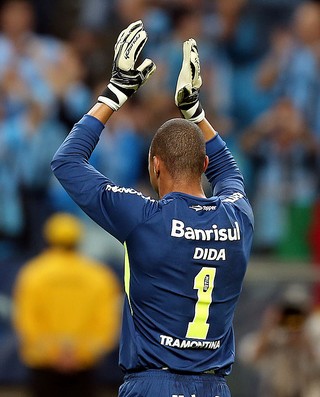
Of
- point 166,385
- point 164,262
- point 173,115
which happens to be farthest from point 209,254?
point 173,115

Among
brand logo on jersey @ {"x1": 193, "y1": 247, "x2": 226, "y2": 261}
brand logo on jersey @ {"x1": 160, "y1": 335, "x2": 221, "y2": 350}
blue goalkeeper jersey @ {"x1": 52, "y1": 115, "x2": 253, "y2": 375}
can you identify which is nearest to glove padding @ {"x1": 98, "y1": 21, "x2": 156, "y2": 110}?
blue goalkeeper jersey @ {"x1": 52, "y1": 115, "x2": 253, "y2": 375}

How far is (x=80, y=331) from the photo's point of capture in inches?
431

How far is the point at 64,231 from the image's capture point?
10.8m

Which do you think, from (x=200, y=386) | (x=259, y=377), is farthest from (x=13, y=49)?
(x=200, y=386)

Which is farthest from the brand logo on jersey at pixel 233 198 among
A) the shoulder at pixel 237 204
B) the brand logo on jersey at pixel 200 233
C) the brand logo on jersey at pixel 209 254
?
the brand logo on jersey at pixel 209 254

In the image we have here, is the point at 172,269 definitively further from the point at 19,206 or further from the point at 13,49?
the point at 13,49

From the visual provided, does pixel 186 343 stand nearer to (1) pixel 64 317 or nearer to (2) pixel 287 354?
(2) pixel 287 354

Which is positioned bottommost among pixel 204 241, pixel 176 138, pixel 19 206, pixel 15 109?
pixel 19 206

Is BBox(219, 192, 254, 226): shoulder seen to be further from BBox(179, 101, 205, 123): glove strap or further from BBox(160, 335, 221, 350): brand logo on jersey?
BBox(160, 335, 221, 350): brand logo on jersey

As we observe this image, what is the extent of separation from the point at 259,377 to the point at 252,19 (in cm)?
488

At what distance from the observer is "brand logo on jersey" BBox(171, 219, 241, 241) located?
5039 mm

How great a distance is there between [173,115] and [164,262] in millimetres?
7459

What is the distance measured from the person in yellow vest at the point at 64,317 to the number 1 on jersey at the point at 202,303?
19.0ft

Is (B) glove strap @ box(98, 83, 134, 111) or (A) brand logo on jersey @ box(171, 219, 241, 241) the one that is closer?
(A) brand logo on jersey @ box(171, 219, 241, 241)
